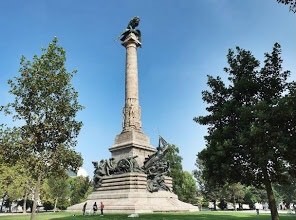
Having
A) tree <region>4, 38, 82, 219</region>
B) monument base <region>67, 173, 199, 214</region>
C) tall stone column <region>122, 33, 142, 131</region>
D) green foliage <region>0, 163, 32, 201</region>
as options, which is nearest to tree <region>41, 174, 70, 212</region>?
green foliage <region>0, 163, 32, 201</region>

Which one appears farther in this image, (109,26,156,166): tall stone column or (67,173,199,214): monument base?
(109,26,156,166): tall stone column

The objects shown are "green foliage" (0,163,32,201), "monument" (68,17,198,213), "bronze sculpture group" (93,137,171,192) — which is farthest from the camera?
"green foliage" (0,163,32,201)

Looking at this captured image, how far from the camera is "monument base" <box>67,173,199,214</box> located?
95.1 feet

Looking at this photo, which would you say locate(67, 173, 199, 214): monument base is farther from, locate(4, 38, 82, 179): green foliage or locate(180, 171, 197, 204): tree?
locate(180, 171, 197, 204): tree

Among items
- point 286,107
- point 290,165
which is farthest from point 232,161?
point 286,107

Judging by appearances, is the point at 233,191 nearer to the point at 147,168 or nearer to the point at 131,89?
the point at 147,168

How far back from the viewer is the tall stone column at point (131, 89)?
38031 millimetres

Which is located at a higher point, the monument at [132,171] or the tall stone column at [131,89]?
the tall stone column at [131,89]

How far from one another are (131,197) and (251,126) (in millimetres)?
15500

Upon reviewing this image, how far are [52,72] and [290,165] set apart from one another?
16344mm

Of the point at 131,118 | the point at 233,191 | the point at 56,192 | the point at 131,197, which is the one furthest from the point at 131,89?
the point at 56,192

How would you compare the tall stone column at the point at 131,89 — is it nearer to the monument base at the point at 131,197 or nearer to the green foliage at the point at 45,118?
the monument base at the point at 131,197

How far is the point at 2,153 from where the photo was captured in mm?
19906

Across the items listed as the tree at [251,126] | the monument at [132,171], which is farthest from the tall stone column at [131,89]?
the tree at [251,126]
